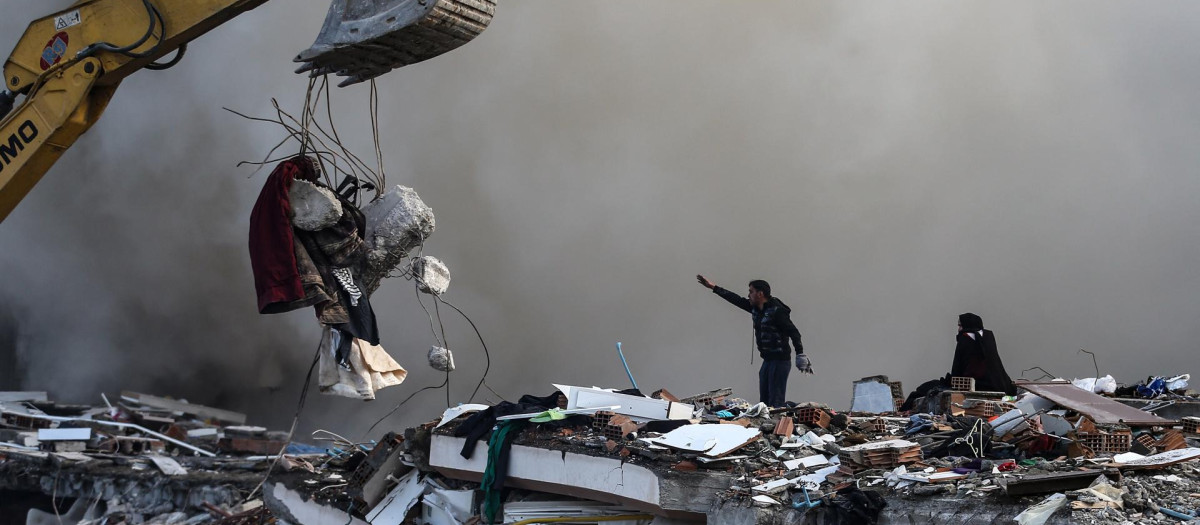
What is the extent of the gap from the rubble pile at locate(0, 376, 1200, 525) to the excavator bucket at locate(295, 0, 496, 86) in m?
2.79

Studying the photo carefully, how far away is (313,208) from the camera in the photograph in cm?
559

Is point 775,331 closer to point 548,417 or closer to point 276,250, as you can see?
point 548,417

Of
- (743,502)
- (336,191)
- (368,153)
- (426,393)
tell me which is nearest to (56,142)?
(336,191)

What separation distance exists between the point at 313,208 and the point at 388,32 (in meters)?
1.34

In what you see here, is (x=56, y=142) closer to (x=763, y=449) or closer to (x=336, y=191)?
(x=336, y=191)

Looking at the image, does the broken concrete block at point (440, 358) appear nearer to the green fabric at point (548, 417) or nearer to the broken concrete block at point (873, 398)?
the green fabric at point (548, 417)

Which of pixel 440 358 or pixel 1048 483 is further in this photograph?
pixel 440 358

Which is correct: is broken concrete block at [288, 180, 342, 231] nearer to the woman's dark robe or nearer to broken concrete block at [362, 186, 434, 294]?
broken concrete block at [362, 186, 434, 294]

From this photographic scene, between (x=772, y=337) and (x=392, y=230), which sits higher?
(x=772, y=337)

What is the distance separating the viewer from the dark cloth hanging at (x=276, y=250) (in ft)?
17.6

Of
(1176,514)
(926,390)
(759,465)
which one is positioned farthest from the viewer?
(926,390)

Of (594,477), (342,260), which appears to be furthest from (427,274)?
(594,477)

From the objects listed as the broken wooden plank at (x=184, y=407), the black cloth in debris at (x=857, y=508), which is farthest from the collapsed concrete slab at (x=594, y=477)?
the broken wooden plank at (x=184, y=407)

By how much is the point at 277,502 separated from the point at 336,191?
13.4 feet
